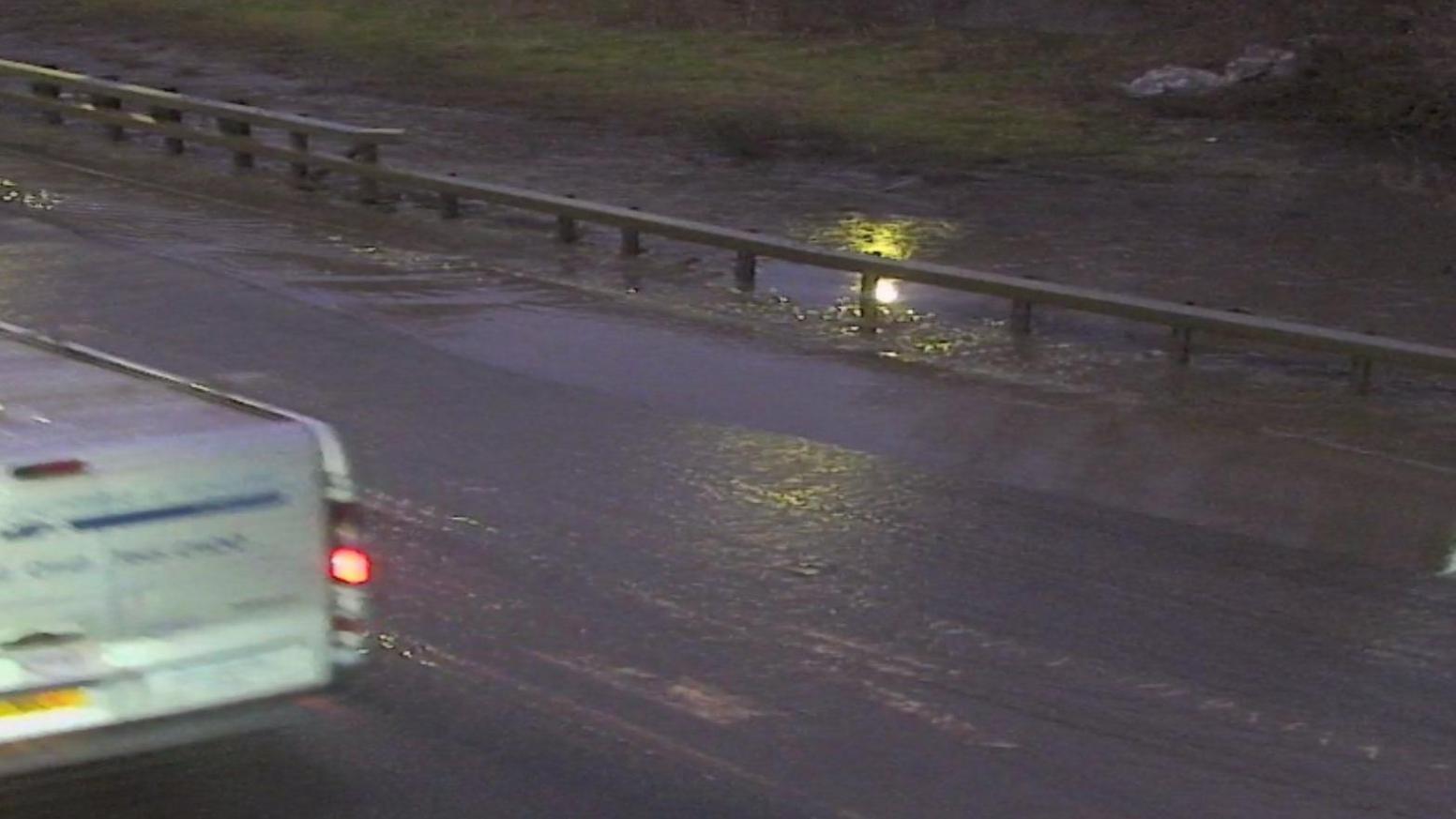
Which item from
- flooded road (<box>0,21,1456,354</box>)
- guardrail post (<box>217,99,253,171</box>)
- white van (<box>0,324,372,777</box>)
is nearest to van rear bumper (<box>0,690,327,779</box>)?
white van (<box>0,324,372,777</box>)

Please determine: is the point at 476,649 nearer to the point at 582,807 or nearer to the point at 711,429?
the point at 582,807

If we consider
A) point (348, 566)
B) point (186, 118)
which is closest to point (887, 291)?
point (348, 566)

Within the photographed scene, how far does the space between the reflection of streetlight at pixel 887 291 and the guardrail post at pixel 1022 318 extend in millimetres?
1293

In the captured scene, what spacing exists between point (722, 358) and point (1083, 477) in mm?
3317

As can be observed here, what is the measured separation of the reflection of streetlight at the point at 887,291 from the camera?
15906 millimetres

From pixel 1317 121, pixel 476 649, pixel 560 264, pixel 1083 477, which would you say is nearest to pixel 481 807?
pixel 476 649

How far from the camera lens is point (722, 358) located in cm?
1336

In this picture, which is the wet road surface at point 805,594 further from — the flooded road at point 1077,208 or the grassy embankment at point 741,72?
the grassy embankment at point 741,72

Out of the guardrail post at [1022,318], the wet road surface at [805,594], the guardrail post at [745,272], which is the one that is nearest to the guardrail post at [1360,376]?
the wet road surface at [805,594]

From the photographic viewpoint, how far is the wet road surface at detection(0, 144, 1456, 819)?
6602mm

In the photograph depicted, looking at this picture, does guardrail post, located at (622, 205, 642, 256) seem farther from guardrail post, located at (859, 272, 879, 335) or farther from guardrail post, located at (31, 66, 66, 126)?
guardrail post, located at (31, 66, 66, 126)

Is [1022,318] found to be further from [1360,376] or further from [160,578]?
[160,578]

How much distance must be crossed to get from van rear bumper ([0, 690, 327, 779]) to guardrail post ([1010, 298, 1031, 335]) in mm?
9047

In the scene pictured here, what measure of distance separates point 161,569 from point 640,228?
436 inches
